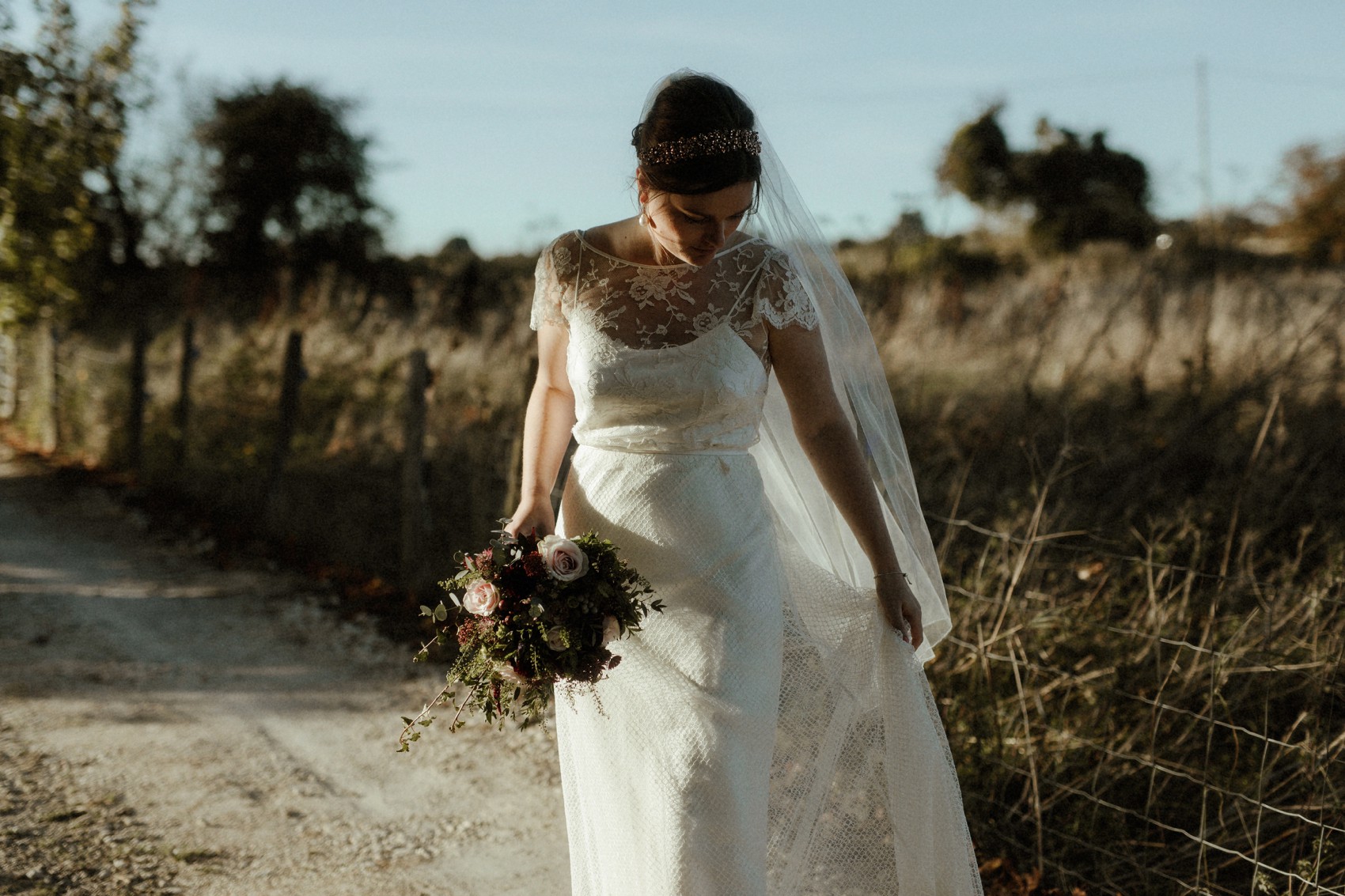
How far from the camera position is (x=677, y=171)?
2.48 metres

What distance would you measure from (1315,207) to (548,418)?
50.5 feet

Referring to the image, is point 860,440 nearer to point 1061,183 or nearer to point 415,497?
point 415,497

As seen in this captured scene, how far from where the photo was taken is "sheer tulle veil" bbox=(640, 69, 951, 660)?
10.1 ft

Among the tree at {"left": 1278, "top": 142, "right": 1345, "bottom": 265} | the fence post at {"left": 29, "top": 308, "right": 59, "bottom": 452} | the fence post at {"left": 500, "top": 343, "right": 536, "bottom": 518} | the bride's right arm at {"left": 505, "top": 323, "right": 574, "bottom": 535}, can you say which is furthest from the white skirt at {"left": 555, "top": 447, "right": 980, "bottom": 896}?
the tree at {"left": 1278, "top": 142, "right": 1345, "bottom": 265}

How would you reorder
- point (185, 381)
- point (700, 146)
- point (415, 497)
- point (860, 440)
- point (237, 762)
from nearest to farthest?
point (700, 146), point (860, 440), point (237, 762), point (415, 497), point (185, 381)

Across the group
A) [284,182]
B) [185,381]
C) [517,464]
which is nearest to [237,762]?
[517,464]

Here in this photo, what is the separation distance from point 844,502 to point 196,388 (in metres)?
9.66

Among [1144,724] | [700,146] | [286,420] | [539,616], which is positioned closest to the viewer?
[539,616]

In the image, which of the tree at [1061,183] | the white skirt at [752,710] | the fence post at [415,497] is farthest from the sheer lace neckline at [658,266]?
the tree at [1061,183]

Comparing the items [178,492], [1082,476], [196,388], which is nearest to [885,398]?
[1082,476]

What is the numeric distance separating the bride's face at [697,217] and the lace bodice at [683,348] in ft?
0.35

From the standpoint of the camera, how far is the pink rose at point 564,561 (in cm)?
231

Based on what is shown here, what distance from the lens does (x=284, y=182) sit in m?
20.4

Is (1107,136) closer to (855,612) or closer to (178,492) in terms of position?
(178,492)
